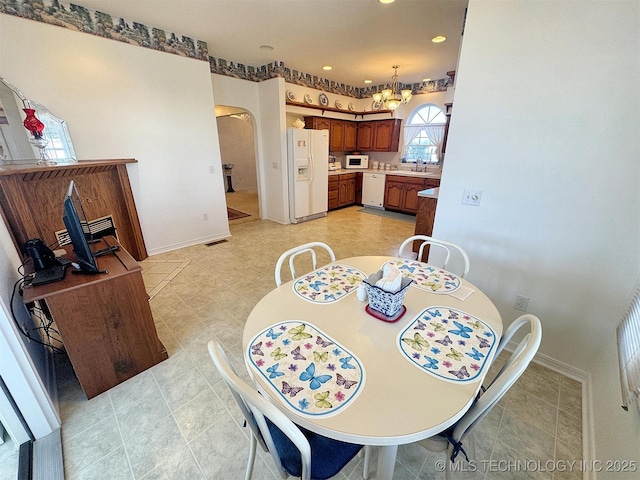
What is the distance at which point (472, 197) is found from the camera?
1922 millimetres

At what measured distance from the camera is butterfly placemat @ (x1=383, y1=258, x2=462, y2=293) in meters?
1.40

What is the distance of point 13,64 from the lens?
2428 mm

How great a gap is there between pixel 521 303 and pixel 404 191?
12.8 ft

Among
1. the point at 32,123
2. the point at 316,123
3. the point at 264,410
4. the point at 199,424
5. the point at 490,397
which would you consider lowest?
the point at 199,424

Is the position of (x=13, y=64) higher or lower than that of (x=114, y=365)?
higher

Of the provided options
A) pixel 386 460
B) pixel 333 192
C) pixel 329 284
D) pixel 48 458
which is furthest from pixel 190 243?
pixel 386 460

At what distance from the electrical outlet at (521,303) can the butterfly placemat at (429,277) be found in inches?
31.2

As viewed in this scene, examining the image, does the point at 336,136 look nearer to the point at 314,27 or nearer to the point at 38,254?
the point at 314,27

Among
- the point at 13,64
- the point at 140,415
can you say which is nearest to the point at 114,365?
the point at 140,415

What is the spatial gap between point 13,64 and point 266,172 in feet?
10.8

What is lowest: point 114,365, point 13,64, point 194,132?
point 114,365

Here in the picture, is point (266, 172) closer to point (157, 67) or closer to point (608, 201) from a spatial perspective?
point (157, 67)

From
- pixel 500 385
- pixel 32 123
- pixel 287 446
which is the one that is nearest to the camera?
pixel 500 385

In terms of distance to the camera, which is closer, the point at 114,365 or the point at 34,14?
the point at 114,365
